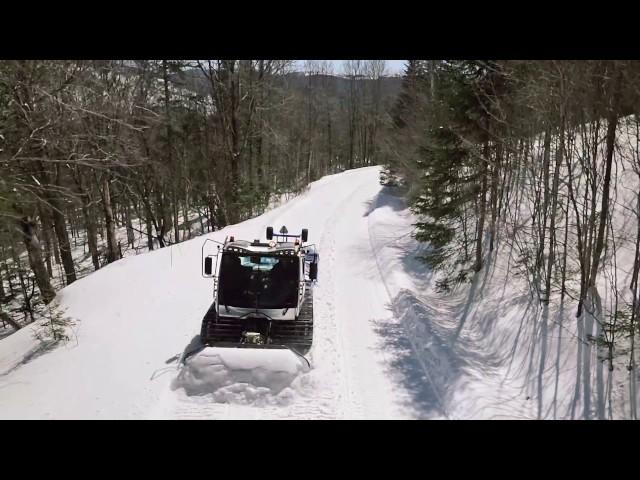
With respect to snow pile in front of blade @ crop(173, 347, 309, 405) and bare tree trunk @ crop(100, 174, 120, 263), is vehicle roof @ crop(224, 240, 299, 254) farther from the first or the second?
bare tree trunk @ crop(100, 174, 120, 263)

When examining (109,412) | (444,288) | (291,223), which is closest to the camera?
(109,412)

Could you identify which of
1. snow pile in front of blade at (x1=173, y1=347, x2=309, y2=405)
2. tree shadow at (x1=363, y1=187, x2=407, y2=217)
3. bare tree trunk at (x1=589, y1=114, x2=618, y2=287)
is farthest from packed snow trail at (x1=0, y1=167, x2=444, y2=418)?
tree shadow at (x1=363, y1=187, x2=407, y2=217)

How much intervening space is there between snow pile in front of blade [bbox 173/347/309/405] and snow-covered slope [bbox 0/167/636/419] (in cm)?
2

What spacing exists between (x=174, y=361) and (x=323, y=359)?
288 cm

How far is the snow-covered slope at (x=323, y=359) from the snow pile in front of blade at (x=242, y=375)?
0.06ft

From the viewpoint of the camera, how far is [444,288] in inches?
529

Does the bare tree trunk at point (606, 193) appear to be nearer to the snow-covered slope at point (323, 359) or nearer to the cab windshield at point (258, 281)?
the snow-covered slope at point (323, 359)

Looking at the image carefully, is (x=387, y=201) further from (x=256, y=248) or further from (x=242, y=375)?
(x=242, y=375)

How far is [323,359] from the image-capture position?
8.79m

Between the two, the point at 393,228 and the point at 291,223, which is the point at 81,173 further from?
the point at 393,228

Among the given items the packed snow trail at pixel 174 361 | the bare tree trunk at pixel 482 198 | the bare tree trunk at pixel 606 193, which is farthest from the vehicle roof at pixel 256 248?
the bare tree trunk at pixel 482 198

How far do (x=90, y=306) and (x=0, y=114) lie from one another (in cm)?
502

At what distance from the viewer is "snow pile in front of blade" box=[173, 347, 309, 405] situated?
23.7 ft

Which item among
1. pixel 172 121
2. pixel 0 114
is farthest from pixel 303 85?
pixel 0 114
